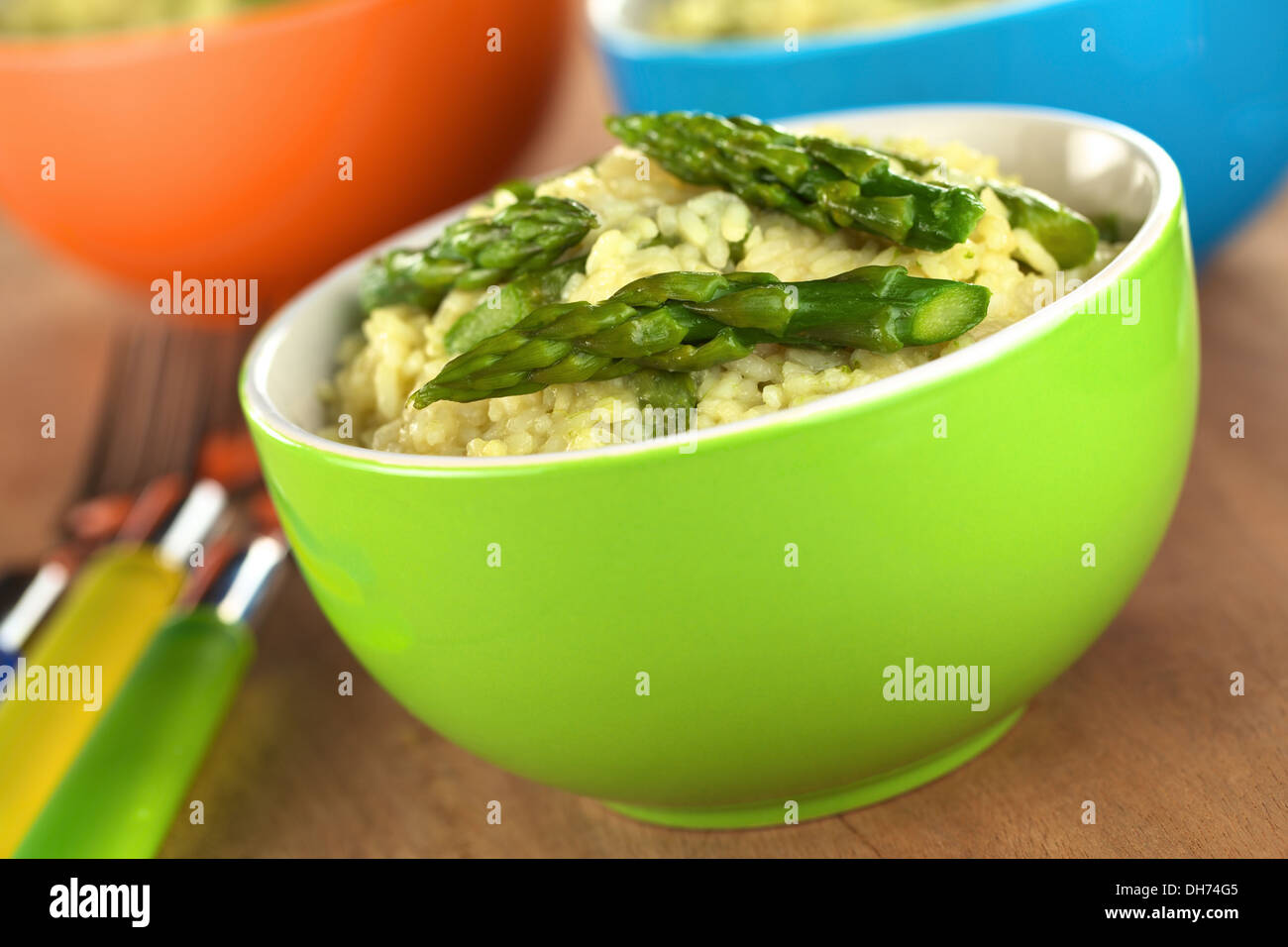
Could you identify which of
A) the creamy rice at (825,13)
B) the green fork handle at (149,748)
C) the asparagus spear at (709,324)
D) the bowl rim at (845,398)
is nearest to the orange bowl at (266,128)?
the creamy rice at (825,13)

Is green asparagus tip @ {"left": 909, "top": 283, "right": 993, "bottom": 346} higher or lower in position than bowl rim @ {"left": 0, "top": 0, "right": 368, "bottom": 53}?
higher

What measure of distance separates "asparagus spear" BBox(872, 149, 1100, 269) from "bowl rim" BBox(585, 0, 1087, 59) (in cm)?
55

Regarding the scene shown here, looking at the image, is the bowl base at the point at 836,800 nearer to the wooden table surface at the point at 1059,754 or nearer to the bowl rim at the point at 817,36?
the wooden table surface at the point at 1059,754

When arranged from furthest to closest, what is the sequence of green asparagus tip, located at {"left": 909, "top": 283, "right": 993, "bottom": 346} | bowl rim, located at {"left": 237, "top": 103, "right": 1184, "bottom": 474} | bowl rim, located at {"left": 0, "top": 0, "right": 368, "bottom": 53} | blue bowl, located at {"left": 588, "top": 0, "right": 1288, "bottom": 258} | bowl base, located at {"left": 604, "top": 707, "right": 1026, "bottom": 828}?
bowl rim, located at {"left": 0, "top": 0, "right": 368, "bottom": 53}, blue bowl, located at {"left": 588, "top": 0, "right": 1288, "bottom": 258}, bowl base, located at {"left": 604, "top": 707, "right": 1026, "bottom": 828}, green asparagus tip, located at {"left": 909, "top": 283, "right": 993, "bottom": 346}, bowl rim, located at {"left": 237, "top": 103, "right": 1184, "bottom": 474}

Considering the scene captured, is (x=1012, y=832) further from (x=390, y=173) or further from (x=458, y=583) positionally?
(x=390, y=173)

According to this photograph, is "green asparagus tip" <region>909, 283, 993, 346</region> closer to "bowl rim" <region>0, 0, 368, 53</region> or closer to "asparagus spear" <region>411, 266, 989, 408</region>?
"asparagus spear" <region>411, 266, 989, 408</region>

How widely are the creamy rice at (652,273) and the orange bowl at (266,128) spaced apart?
2.49ft

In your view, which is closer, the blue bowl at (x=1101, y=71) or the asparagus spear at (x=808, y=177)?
the asparagus spear at (x=808, y=177)

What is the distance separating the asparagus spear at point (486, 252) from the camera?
1.47 m

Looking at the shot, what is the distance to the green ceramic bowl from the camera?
3.67 feet

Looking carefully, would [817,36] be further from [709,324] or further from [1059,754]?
[1059,754]

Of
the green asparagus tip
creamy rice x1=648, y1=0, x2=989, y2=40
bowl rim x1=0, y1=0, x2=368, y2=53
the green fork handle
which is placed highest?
the green asparagus tip

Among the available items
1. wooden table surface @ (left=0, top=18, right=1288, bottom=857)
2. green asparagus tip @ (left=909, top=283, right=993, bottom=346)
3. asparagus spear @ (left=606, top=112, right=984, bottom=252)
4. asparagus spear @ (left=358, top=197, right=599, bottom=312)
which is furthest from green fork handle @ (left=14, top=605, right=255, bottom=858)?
green asparagus tip @ (left=909, top=283, right=993, bottom=346)

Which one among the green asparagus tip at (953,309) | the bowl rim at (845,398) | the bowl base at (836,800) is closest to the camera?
the bowl rim at (845,398)
